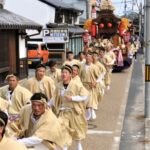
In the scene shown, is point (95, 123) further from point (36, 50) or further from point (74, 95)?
point (36, 50)

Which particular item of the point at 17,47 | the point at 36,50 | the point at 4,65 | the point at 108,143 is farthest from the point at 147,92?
the point at 36,50

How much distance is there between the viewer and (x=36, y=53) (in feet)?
94.9

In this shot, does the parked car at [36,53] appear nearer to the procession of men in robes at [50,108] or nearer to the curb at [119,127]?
the curb at [119,127]

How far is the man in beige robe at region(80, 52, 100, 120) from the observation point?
1210 cm

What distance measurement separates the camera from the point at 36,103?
5797 mm

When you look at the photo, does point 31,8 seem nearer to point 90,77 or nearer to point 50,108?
point 90,77

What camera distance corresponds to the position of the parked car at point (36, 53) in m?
28.7

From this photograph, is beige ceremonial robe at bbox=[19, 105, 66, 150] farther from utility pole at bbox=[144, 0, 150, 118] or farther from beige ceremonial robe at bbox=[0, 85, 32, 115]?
utility pole at bbox=[144, 0, 150, 118]

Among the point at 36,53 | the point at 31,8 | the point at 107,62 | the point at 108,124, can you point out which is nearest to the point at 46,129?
the point at 108,124

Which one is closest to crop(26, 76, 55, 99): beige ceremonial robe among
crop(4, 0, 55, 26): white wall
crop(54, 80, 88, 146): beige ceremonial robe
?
crop(54, 80, 88, 146): beige ceremonial robe

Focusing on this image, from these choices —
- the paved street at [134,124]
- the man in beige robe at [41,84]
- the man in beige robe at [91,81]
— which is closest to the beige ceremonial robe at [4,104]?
the man in beige robe at [41,84]

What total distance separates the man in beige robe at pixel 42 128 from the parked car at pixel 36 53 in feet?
73.9

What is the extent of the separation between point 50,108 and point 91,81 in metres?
5.02

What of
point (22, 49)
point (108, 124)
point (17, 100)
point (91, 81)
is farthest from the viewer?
point (22, 49)
